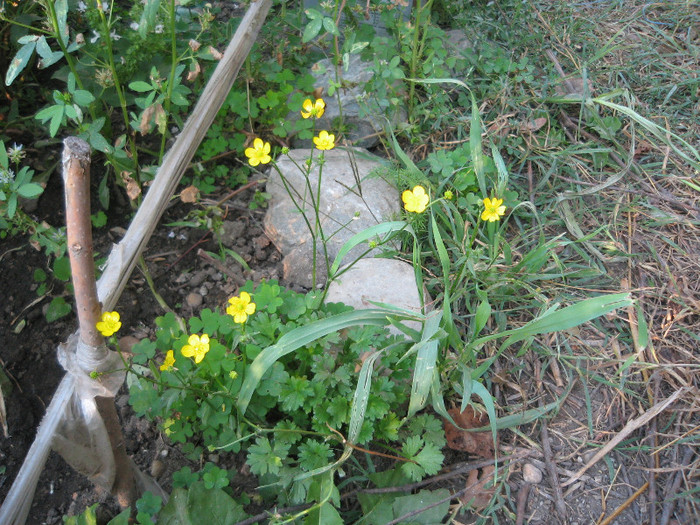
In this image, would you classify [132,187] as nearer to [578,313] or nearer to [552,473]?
[578,313]

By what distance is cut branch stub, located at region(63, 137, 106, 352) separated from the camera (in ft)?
3.77

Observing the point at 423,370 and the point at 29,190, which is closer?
the point at 423,370

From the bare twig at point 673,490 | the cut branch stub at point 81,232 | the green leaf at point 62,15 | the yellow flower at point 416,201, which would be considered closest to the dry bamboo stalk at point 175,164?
the cut branch stub at point 81,232

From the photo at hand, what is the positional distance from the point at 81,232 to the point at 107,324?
0.26 metres

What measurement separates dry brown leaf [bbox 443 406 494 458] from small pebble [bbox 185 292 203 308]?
1078 millimetres

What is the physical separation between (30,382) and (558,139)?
2403 mm

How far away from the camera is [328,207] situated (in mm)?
2559

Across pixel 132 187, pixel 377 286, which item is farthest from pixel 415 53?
pixel 132 187

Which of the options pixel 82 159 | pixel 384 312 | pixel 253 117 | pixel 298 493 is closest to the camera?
pixel 82 159

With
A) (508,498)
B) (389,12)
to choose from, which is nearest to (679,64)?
(389,12)

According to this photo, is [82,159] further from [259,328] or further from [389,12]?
[389,12]

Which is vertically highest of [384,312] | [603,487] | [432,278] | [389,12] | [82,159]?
[82,159]

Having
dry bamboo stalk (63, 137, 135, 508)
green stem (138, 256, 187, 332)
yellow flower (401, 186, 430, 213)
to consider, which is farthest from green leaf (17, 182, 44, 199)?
yellow flower (401, 186, 430, 213)

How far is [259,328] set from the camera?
181cm
